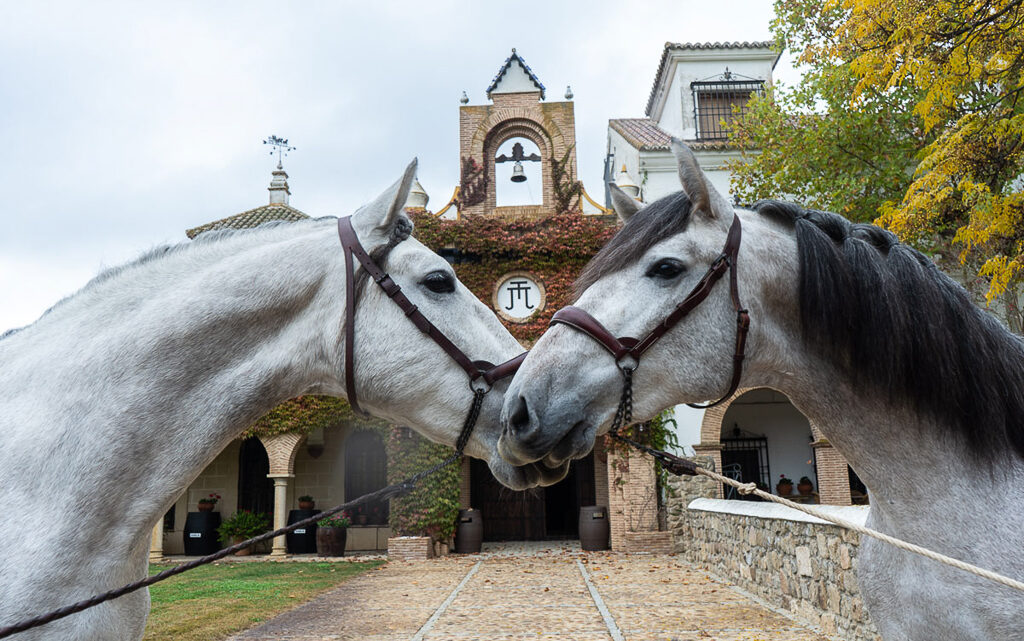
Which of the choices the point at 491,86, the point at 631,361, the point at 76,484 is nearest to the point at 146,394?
the point at 76,484

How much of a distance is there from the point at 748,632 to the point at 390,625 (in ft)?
11.3

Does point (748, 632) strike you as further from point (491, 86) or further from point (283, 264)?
point (491, 86)

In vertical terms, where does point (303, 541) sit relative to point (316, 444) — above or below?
below

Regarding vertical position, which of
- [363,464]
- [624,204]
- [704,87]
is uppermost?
[704,87]

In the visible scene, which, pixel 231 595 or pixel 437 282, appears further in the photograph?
pixel 231 595

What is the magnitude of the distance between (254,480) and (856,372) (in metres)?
17.7

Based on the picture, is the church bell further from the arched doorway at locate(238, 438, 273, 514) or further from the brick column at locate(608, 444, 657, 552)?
the arched doorway at locate(238, 438, 273, 514)

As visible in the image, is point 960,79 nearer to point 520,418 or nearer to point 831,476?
point 520,418

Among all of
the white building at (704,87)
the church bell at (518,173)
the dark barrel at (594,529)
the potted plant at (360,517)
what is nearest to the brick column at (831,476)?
the dark barrel at (594,529)

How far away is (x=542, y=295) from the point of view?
14.3 metres

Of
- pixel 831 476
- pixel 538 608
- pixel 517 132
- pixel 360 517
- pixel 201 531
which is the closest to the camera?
pixel 538 608

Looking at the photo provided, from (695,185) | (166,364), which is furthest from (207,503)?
(695,185)

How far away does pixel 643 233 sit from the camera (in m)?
1.89

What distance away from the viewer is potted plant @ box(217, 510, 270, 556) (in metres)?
15.3
